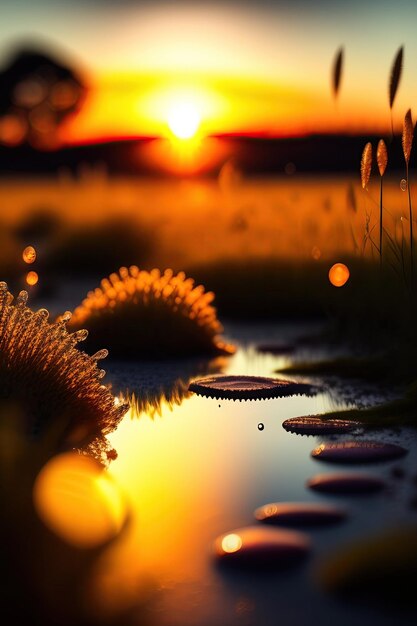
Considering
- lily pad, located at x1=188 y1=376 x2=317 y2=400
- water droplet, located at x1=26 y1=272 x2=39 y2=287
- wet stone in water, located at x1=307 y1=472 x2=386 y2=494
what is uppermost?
water droplet, located at x1=26 y1=272 x2=39 y2=287

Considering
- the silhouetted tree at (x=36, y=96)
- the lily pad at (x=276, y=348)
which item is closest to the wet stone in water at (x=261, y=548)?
the lily pad at (x=276, y=348)

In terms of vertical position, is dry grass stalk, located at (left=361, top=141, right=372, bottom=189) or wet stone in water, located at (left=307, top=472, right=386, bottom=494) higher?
dry grass stalk, located at (left=361, top=141, right=372, bottom=189)

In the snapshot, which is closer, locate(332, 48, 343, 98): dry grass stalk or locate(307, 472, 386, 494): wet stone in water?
locate(307, 472, 386, 494): wet stone in water

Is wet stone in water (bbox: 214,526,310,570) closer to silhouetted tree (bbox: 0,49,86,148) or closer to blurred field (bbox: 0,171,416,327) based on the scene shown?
blurred field (bbox: 0,171,416,327)

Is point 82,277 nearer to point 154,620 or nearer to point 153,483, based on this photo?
point 153,483

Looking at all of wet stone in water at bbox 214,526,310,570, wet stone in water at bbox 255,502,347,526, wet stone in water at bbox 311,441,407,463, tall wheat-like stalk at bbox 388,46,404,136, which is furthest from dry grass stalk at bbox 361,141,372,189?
wet stone in water at bbox 214,526,310,570

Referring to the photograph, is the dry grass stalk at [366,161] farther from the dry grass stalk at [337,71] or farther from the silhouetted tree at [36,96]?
the silhouetted tree at [36,96]
